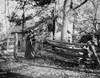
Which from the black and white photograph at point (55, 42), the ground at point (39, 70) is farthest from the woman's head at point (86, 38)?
the ground at point (39, 70)

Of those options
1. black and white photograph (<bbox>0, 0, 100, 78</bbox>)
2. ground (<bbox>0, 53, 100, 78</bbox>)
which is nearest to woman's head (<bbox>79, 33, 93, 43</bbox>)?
black and white photograph (<bbox>0, 0, 100, 78</bbox>)

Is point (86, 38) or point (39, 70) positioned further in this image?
point (86, 38)

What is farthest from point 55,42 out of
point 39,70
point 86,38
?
point 86,38

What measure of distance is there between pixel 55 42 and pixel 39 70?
10.2 feet

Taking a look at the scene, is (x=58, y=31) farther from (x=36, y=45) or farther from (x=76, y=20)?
(x=36, y=45)

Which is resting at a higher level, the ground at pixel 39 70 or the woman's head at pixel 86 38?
the woman's head at pixel 86 38

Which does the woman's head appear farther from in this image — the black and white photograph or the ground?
the ground

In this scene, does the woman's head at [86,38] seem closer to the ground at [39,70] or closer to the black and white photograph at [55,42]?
the black and white photograph at [55,42]

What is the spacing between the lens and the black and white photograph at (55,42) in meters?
8.09

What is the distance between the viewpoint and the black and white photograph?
318 inches

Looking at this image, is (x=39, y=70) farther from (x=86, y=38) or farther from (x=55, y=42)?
(x=86, y=38)

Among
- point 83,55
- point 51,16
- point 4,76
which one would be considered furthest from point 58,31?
point 4,76

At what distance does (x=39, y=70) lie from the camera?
808 cm

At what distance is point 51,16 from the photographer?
2195cm
